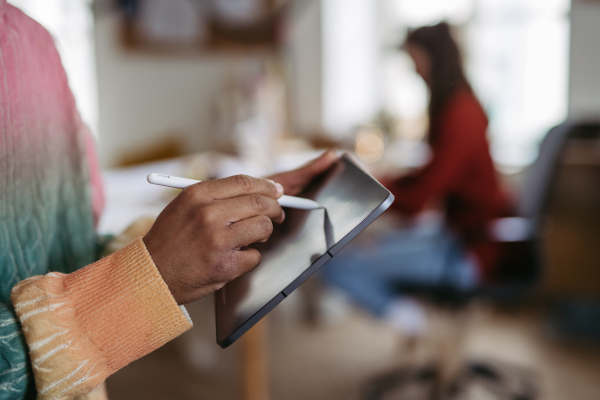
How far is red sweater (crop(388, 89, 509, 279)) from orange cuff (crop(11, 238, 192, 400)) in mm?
1302

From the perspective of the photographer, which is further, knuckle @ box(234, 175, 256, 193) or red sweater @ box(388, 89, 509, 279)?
red sweater @ box(388, 89, 509, 279)

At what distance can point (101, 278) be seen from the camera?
425 mm

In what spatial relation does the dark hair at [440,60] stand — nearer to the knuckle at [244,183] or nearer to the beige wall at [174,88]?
the knuckle at [244,183]

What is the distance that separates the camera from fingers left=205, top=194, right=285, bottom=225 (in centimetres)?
40

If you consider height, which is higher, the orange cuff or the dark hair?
the dark hair

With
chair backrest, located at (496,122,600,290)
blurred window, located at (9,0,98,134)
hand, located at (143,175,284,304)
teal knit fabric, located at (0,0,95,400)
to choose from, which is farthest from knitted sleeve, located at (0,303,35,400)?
blurred window, located at (9,0,98,134)

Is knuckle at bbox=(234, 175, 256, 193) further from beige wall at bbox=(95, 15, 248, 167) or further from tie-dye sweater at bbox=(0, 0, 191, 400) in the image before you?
beige wall at bbox=(95, 15, 248, 167)

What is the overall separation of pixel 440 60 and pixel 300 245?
1427 mm

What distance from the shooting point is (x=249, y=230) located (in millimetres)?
410

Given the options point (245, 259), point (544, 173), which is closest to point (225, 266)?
point (245, 259)

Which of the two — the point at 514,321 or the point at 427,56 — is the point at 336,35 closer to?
the point at 427,56

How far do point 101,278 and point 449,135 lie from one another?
1383 millimetres

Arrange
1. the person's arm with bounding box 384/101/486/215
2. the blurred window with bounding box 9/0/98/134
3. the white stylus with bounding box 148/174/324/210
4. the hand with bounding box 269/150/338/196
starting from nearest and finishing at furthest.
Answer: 1. the white stylus with bounding box 148/174/324/210
2. the hand with bounding box 269/150/338/196
3. the person's arm with bounding box 384/101/486/215
4. the blurred window with bounding box 9/0/98/134

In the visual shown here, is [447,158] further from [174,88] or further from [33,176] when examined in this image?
[174,88]
